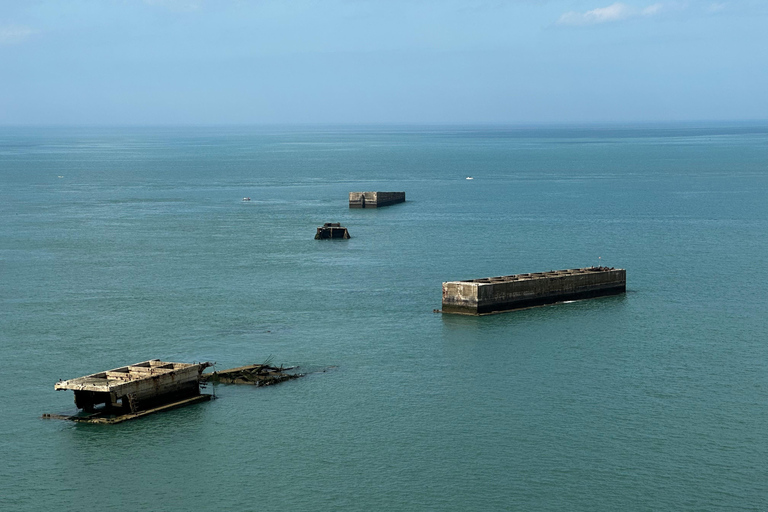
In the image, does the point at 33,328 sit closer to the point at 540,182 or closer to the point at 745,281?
the point at 745,281

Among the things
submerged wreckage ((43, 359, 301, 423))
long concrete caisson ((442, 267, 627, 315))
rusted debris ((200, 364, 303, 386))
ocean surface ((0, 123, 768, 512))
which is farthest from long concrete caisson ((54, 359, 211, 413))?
long concrete caisson ((442, 267, 627, 315))

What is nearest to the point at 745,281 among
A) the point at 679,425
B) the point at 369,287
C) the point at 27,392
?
the point at 369,287

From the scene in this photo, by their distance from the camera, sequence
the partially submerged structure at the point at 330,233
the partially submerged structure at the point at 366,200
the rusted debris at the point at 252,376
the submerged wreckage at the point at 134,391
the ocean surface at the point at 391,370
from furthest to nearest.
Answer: the partially submerged structure at the point at 366,200 < the partially submerged structure at the point at 330,233 < the rusted debris at the point at 252,376 < the submerged wreckage at the point at 134,391 < the ocean surface at the point at 391,370

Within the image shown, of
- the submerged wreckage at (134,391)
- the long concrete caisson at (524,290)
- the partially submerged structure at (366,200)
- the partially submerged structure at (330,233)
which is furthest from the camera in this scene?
the partially submerged structure at (366,200)

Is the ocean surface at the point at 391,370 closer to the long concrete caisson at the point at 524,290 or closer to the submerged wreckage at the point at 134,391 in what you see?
the submerged wreckage at the point at 134,391

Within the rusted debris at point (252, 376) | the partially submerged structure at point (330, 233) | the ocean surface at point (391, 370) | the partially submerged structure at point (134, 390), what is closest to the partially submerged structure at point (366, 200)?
the ocean surface at point (391, 370)

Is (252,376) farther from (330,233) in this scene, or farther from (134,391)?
(330,233)

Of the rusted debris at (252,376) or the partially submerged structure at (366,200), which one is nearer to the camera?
the rusted debris at (252,376)
